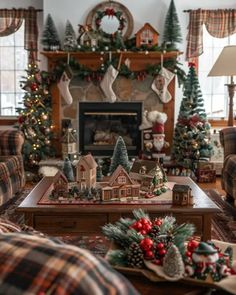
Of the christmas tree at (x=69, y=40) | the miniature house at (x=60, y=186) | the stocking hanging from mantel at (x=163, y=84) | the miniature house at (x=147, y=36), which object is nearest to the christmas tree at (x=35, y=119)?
the christmas tree at (x=69, y=40)

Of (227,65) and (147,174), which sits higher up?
(227,65)

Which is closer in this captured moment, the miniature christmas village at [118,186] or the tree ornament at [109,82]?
the miniature christmas village at [118,186]

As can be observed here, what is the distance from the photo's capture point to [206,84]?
657 centimetres

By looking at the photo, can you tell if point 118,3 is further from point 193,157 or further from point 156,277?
point 156,277

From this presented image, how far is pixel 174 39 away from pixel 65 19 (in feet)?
5.04

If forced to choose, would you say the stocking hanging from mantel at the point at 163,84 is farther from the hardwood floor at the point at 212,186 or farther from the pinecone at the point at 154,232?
the pinecone at the point at 154,232

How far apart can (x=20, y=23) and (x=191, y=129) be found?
2.94 meters

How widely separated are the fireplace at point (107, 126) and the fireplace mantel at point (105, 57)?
1.11 ft

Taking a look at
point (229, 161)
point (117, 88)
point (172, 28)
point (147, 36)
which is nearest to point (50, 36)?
point (117, 88)

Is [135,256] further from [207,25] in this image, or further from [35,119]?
[207,25]

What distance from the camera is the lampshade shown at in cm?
466

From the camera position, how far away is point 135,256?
1.65 m

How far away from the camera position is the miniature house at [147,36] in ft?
19.4

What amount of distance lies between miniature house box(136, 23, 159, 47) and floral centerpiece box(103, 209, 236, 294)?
433cm
